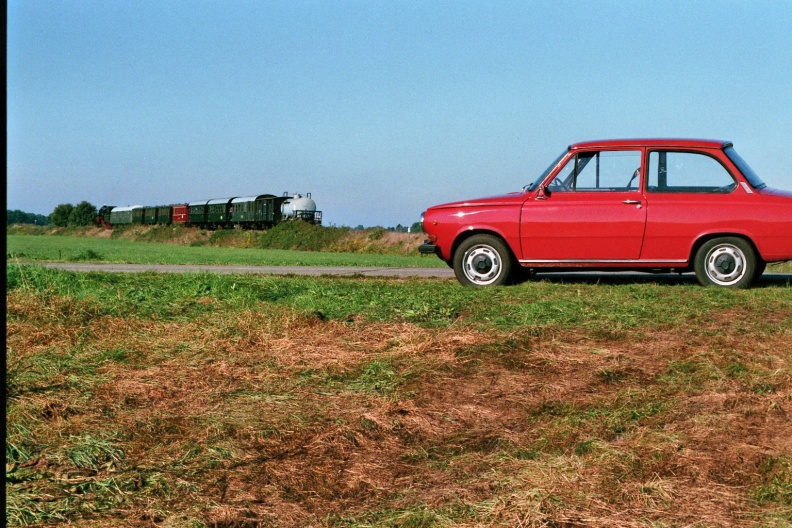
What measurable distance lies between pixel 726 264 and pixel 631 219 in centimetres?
141

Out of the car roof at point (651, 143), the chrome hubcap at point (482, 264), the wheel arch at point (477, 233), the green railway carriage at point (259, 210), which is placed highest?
the green railway carriage at point (259, 210)

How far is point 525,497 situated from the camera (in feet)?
13.1

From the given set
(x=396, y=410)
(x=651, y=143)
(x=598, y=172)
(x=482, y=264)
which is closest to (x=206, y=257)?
(x=482, y=264)

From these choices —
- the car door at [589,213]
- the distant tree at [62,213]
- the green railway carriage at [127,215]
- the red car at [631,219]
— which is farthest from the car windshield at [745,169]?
the distant tree at [62,213]

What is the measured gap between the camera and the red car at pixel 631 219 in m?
10.7

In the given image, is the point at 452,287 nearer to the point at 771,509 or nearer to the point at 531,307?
the point at 531,307

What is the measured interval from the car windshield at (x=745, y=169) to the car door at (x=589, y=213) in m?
1.34

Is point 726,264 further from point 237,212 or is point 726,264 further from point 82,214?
point 82,214

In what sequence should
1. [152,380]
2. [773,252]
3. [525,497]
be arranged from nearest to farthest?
[525,497] → [152,380] → [773,252]

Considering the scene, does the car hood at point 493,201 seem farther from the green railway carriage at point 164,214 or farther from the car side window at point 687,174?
the green railway carriage at point 164,214

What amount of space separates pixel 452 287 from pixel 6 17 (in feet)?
29.8

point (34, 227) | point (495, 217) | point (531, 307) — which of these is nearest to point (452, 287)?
point (495, 217)

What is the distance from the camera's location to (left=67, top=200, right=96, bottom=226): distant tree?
90006 millimetres

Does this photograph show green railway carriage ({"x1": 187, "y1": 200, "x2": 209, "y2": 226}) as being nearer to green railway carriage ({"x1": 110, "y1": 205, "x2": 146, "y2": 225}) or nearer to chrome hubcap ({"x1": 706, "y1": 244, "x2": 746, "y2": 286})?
green railway carriage ({"x1": 110, "y1": 205, "x2": 146, "y2": 225})
